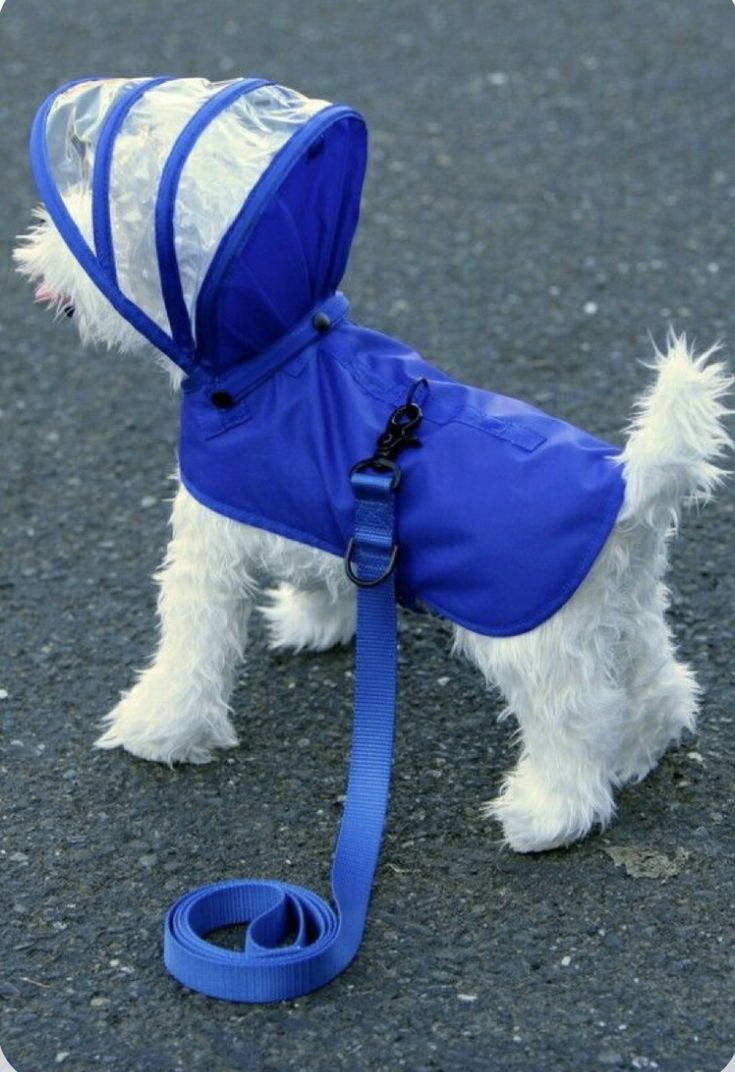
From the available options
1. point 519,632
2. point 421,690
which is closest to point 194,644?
point 421,690

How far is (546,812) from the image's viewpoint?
2947 mm

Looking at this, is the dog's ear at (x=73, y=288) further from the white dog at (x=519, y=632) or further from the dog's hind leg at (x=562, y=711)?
the dog's hind leg at (x=562, y=711)

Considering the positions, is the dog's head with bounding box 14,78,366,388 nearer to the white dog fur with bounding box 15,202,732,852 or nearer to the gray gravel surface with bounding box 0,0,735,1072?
the white dog fur with bounding box 15,202,732,852

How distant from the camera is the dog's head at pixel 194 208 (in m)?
2.80

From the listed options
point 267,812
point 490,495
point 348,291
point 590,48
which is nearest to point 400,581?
point 490,495

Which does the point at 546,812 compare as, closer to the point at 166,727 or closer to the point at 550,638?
the point at 550,638

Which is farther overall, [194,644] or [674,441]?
[194,644]

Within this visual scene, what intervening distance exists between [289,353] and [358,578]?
413 mm

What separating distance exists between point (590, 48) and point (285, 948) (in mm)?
4809

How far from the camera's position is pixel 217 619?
3121 millimetres

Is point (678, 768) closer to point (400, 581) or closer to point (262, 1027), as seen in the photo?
point (400, 581)

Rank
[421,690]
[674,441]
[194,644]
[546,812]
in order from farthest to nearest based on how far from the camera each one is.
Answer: [421,690] < [194,644] < [546,812] < [674,441]

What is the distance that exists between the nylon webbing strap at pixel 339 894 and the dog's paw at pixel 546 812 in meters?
0.23

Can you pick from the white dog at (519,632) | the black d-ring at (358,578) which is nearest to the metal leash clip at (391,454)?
the black d-ring at (358,578)
